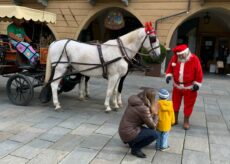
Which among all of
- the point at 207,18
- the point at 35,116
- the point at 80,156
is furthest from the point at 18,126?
the point at 207,18

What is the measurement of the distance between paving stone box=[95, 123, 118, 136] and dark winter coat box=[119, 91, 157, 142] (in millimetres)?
970

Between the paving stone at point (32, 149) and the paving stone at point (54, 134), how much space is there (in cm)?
15

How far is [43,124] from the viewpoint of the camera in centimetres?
534

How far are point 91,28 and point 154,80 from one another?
21.3ft

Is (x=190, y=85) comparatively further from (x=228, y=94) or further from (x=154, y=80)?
(x=154, y=80)

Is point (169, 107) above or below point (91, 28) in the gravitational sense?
below

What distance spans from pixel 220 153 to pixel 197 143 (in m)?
0.45

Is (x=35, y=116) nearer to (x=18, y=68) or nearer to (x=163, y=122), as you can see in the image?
(x=18, y=68)

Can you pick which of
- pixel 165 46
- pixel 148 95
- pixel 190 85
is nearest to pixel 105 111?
pixel 190 85

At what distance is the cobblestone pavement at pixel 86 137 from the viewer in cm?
402

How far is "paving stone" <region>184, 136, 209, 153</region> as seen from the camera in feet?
14.8

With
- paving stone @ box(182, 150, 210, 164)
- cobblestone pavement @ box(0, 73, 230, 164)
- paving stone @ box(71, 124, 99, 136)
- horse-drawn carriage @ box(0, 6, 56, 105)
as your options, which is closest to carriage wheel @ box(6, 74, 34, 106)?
horse-drawn carriage @ box(0, 6, 56, 105)

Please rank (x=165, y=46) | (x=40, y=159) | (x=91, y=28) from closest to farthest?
(x=40, y=159) < (x=165, y=46) < (x=91, y=28)

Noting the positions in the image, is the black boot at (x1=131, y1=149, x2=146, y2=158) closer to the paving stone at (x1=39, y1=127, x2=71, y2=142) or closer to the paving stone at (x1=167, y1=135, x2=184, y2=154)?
the paving stone at (x1=167, y1=135, x2=184, y2=154)
